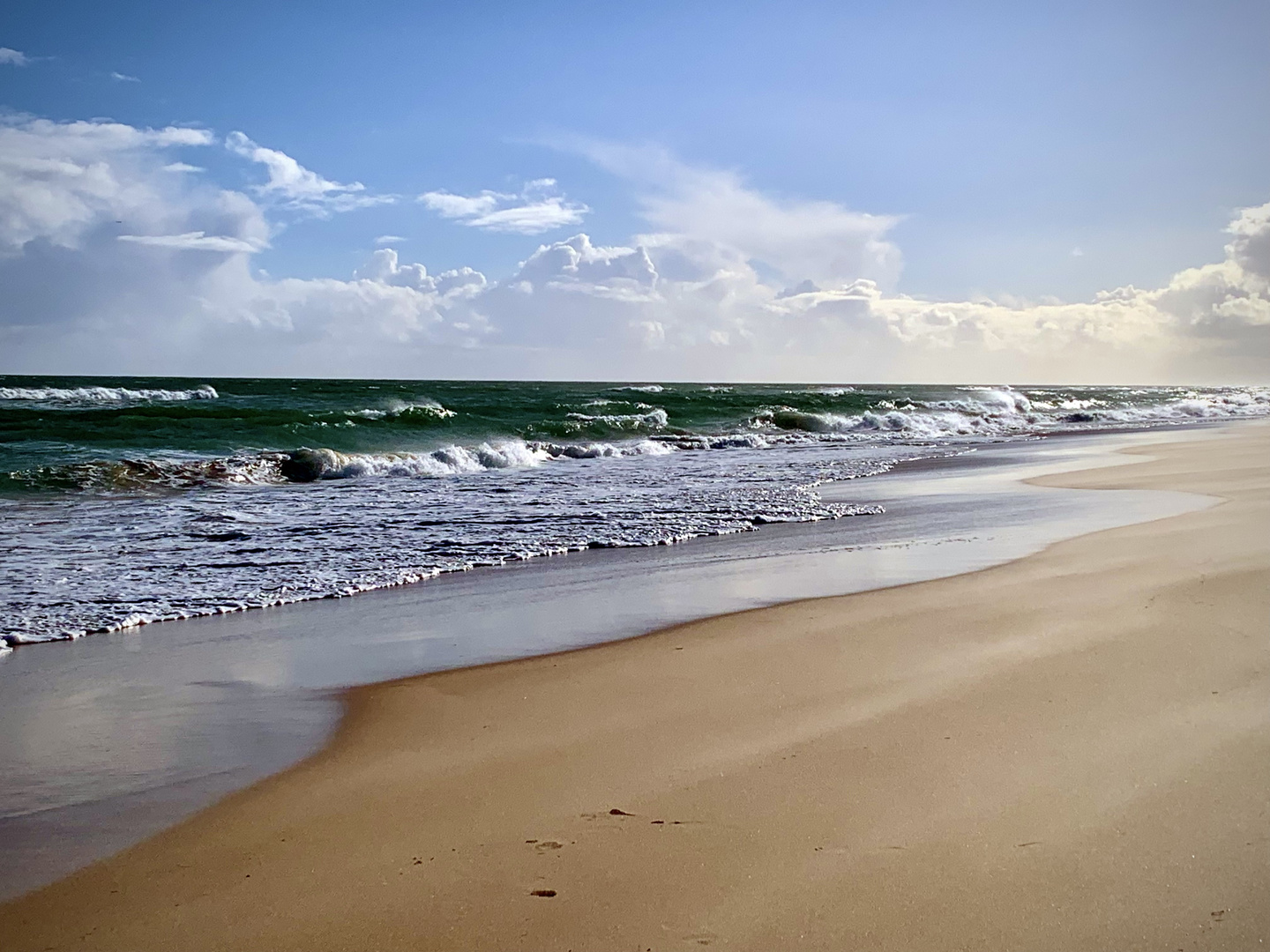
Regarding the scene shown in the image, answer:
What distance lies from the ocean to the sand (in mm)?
2891

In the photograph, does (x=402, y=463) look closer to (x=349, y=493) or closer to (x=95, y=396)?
(x=349, y=493)

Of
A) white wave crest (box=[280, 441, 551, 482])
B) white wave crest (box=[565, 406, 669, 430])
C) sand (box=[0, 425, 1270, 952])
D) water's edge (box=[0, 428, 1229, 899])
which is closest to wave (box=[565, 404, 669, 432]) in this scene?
white wave crest (box=[565, 406, 669, 430])

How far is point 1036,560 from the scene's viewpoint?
6.11m

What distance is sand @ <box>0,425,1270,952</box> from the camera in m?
2.04

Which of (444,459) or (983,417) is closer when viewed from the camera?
(444,459)

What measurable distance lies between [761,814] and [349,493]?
10.5 metres

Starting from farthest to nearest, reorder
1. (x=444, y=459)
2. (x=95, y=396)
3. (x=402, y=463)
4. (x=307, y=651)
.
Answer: (x=95, y=396)
(x=444, y=459)
(x=402, y=463)
(x=307, y=651)

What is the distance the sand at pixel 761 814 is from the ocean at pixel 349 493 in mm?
2891

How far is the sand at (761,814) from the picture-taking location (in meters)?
2.04

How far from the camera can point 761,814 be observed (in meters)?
2.52

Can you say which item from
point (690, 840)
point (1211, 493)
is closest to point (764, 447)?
point (1211, 493)

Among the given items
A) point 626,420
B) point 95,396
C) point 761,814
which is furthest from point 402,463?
point 95,396

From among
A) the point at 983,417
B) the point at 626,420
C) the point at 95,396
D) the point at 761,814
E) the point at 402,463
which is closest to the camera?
the point at 761,814

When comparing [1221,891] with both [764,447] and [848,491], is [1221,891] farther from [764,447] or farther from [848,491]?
[764,447]
